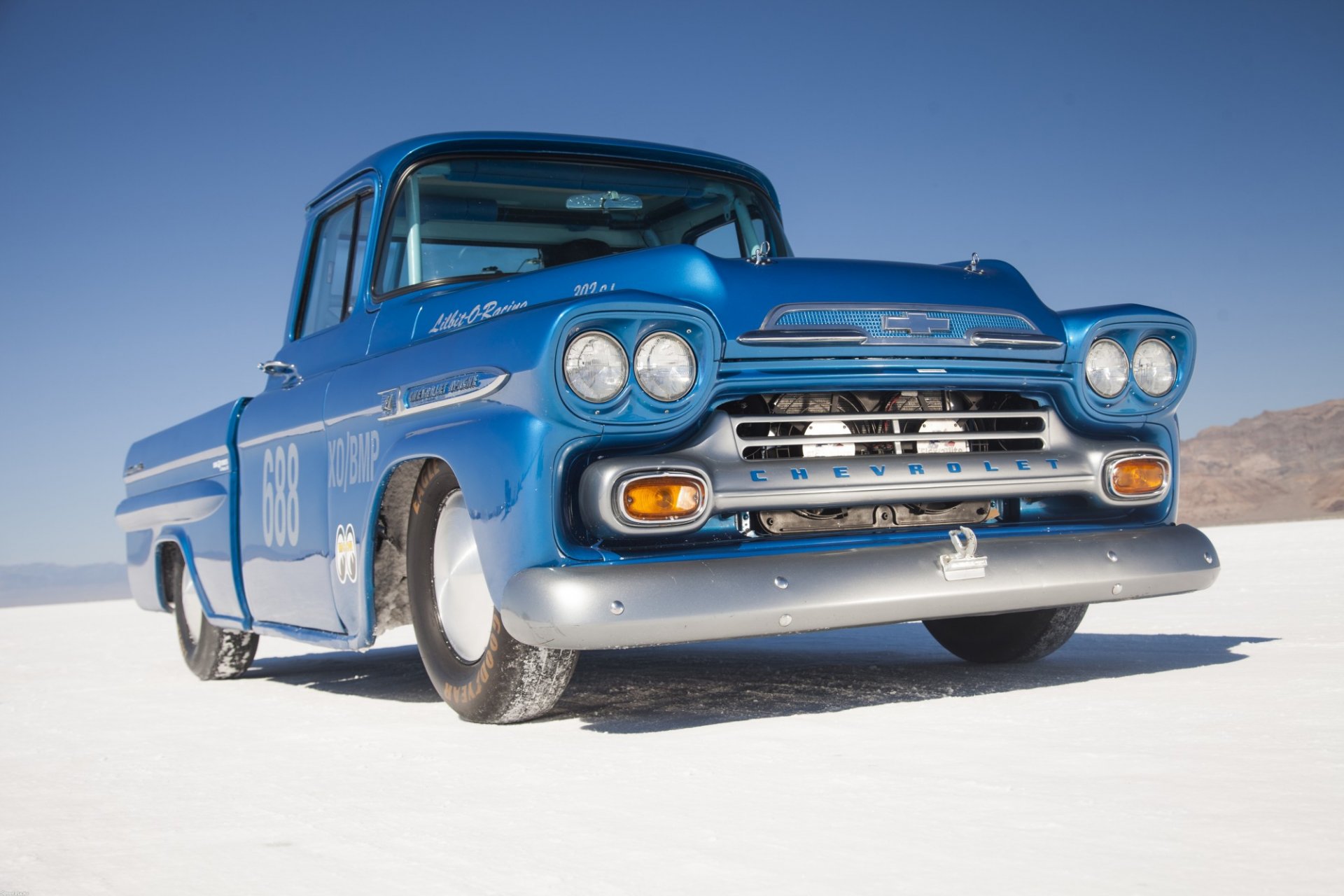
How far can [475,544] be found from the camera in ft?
12.4

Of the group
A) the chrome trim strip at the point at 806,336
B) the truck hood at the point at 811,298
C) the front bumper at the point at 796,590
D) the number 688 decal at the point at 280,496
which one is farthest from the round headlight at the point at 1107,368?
the number 688 decal at the point at 280,496

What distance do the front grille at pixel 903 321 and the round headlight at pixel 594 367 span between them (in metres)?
0.47

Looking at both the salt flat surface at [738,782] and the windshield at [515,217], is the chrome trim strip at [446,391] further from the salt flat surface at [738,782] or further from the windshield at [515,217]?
the salt flat surface at [738,782]

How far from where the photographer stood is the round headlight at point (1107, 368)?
161 inches

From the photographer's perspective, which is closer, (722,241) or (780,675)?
(780,675)

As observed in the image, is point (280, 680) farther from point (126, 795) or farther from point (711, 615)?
point (711, 615)

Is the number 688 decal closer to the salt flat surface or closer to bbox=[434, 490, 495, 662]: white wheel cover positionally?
the salt flat surface

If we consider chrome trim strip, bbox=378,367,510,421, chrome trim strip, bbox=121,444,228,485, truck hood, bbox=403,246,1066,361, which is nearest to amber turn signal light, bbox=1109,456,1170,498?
truck hood, bbox=403,246,1066,361

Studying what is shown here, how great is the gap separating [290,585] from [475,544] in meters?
1.47

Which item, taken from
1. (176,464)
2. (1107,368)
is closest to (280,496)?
(176,464)

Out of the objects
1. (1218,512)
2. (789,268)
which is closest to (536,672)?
(789,268)

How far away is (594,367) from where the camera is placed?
341 cm

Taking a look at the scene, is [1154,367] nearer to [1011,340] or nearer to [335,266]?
[1011,340]

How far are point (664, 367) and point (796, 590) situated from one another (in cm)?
65
